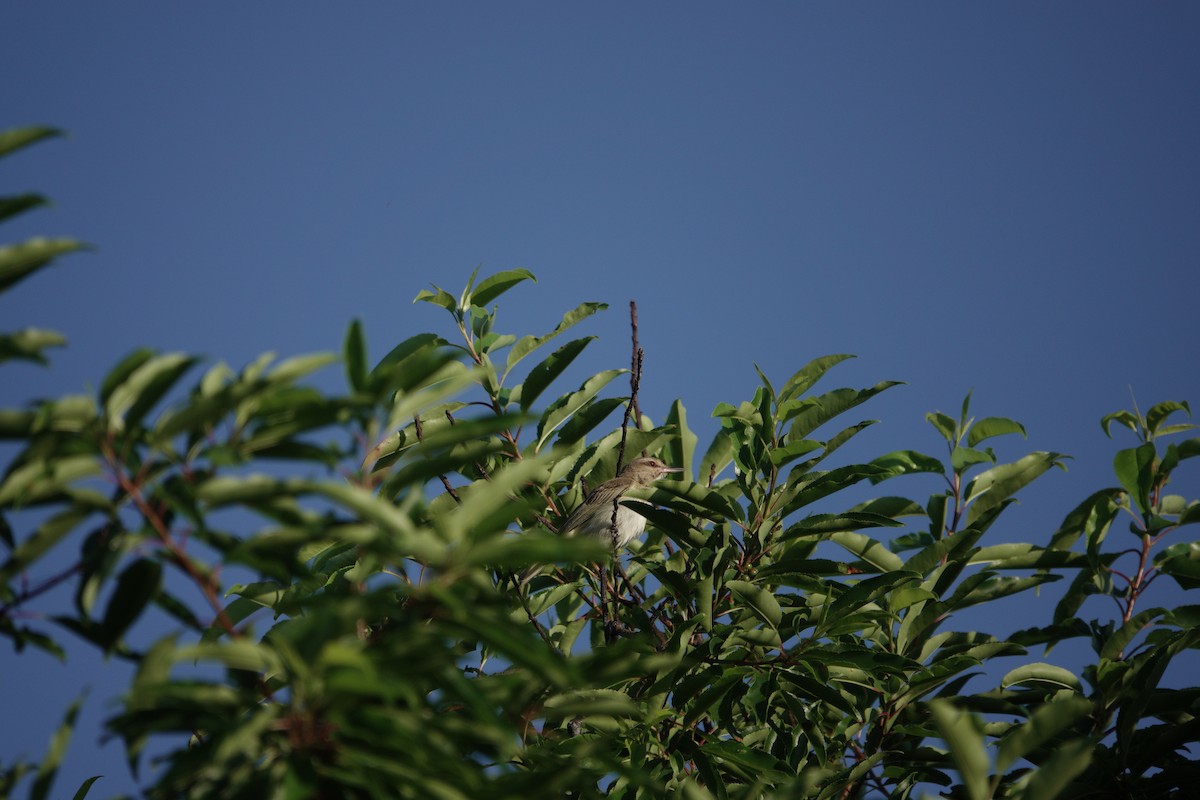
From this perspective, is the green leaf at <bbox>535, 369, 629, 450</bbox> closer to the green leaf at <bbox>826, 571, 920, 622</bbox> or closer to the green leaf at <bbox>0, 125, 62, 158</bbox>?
the green leaf at <bbox>826, 571, 920, 622</bbox>

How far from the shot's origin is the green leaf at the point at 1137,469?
15.1 feet

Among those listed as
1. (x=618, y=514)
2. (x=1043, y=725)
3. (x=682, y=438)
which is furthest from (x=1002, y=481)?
(x=618, y=514)

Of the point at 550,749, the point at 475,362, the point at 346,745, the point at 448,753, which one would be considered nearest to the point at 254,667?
the point at 346,745

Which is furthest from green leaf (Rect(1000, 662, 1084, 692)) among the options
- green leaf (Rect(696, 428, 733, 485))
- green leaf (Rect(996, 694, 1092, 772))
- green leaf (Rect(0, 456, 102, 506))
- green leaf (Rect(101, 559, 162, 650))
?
green leaf (Rect(0, 456, 102, 506))

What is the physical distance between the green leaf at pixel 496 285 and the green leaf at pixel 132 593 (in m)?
2.99

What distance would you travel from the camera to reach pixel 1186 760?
4.27 meters

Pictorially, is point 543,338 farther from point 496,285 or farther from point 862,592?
point 862,592

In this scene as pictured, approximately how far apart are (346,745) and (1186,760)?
371 cm

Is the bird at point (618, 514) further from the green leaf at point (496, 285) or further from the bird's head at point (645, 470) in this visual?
the green leaf at point (496, 285)

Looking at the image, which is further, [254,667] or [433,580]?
[254,667]

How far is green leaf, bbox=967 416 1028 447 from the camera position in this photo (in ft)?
16.4

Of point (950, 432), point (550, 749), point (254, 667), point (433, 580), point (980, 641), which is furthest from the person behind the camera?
point (950, 432)

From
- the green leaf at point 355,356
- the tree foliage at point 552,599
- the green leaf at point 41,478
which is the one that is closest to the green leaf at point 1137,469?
the tree foliage at point 552,599

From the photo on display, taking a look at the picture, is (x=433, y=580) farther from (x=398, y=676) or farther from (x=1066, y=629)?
(x=1066, y=629)
